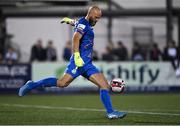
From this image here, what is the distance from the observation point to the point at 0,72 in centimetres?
2531

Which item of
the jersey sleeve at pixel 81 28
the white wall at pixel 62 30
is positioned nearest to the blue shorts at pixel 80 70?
the jersey sleeve at pixel 81 28

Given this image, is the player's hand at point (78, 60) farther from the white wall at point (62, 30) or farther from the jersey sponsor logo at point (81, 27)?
the white wall at point (62, 30)

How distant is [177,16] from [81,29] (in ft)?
65.0

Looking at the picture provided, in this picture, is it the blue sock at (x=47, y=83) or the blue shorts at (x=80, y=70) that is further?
the blue sock at (x=47, y=83)

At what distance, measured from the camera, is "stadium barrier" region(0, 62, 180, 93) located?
25266 millimetres

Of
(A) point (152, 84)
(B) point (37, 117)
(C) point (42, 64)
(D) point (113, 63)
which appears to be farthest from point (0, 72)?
(B) point (37, 117)

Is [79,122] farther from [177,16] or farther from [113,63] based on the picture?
[177,16]

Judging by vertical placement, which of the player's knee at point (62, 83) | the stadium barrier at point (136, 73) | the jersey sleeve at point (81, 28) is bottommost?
the stadium barrier at point (136, 73)

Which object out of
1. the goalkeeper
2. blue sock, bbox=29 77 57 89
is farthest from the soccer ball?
blue sock, bbox=29 77 57 89

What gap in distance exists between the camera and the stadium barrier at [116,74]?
995 inches

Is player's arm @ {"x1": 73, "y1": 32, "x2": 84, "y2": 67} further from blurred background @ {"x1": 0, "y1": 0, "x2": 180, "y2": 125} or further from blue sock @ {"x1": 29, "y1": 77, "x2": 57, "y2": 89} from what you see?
blurred background @ {"x1": 0, "y1": 0, "x2": 180, "y2": 125}

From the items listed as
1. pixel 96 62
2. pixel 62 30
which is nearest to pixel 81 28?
pixel 96 62

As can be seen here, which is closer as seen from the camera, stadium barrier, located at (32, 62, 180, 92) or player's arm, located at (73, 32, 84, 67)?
player's arm, located at (73, 32, 84, 67)

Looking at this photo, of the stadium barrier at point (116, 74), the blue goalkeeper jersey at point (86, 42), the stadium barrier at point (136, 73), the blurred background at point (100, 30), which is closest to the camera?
the blue goalkeeper jersey at point (86, 42)
